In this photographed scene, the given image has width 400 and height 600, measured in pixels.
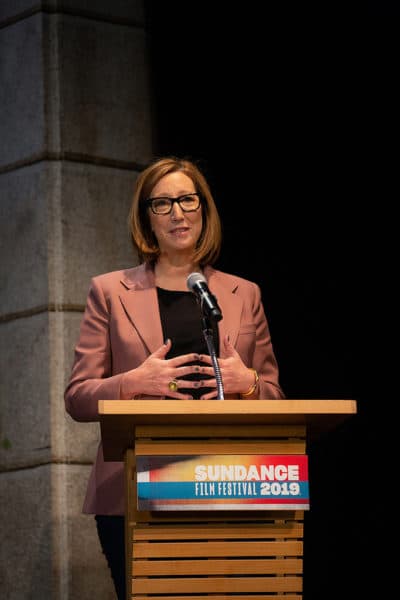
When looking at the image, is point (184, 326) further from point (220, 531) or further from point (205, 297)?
point (220, 531)

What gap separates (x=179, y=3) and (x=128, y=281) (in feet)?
5.97

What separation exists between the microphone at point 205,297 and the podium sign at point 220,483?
37cm

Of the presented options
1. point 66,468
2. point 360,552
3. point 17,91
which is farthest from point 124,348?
point 17,91

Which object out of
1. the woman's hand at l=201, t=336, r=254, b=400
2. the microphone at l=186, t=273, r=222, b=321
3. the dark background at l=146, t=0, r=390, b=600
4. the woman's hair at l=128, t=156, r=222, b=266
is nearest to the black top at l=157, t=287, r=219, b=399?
the woman's hair at l=128, t=156, r=222, b=266

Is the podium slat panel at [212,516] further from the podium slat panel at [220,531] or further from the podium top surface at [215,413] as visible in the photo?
the podium top surface at [215,413]

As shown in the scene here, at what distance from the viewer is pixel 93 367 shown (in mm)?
3098

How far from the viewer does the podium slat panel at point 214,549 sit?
7.81 feet

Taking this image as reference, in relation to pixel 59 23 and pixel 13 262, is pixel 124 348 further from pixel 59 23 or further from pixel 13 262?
pixel 59 23

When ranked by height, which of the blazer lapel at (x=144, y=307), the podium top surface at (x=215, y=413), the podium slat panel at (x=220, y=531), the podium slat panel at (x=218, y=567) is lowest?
the podium slat panel at (x=218, y=567)

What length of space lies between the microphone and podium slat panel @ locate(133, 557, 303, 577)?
600mm

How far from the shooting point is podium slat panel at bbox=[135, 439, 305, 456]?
242 cm

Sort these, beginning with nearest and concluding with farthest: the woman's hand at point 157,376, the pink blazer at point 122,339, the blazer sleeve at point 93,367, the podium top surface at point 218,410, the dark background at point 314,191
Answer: the podium top surface at point 218,410 < the woman's hand at point 157,376 < the blazer sleeve at point 93,367 < the pink blazer at point 122,339 < the dark background at point 314,191

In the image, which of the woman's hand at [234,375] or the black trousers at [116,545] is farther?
the black trousers at [116,545]

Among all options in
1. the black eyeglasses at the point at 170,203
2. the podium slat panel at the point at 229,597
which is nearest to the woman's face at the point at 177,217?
the black eyeglasses at the point at 170,203
